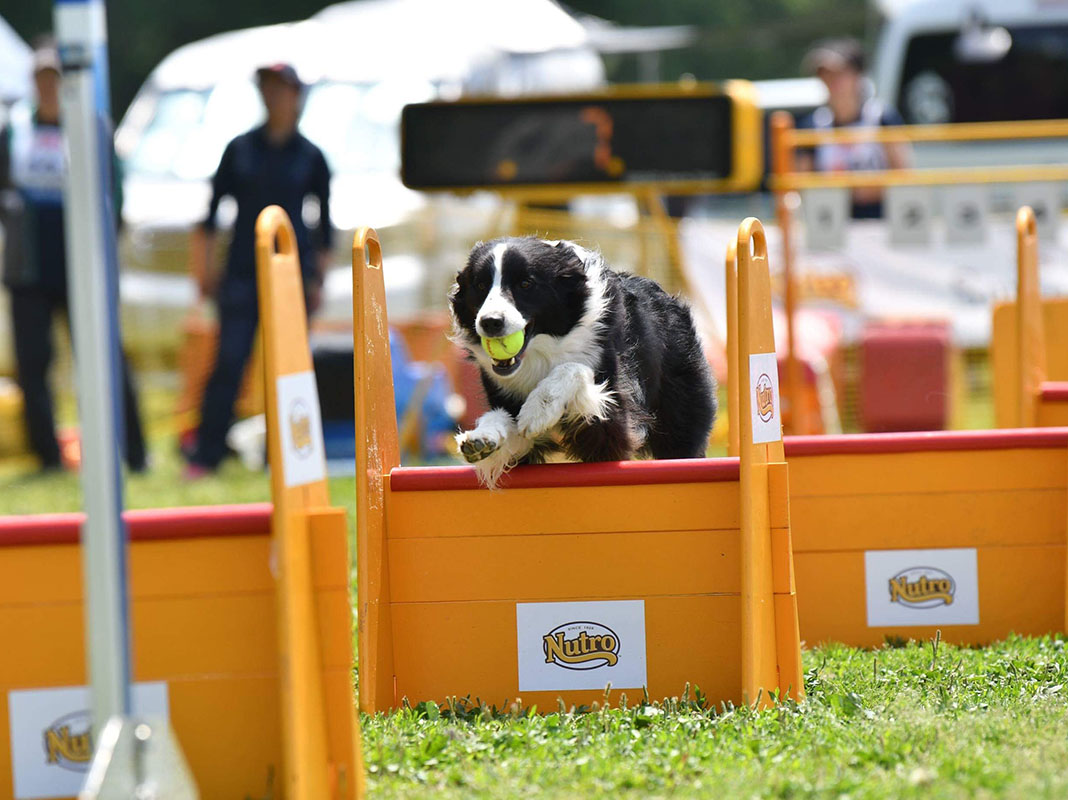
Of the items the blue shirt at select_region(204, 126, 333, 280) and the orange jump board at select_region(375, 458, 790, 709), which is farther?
the blue shirt at select_region(204, 126, 333, 280)

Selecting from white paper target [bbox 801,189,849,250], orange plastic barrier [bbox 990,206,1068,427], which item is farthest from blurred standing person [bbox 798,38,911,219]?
orange plastic barrier [bbox 990,206,1068,427]

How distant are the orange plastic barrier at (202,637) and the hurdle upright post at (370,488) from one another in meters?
0.54

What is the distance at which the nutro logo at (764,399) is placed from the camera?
3.29 m

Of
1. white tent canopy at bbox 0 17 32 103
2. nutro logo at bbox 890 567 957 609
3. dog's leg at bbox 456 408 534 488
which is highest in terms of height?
white tent canopy at bbox 0 17 32 103

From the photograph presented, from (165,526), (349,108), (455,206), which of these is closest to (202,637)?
(165,526)

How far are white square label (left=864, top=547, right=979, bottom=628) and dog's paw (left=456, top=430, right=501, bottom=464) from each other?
1.20 m

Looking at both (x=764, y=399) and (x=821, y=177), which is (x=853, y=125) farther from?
(x=764, y=399)

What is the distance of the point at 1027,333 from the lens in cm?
443

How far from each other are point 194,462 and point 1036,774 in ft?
19.1

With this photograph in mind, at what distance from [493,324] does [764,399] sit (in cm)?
71

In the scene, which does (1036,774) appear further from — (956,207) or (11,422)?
(11,422)

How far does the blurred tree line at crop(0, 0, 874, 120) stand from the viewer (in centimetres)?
2411

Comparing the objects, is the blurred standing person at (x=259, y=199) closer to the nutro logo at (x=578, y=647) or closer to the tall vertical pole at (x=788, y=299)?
the tall vertical pole at (x=788, y=299)

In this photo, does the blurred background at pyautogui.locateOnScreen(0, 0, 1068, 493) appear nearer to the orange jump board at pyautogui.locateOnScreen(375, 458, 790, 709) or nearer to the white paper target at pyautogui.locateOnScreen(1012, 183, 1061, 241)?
the white paper target at pyautogui.locateOnScreen(1012, 183, 1061, 241)
